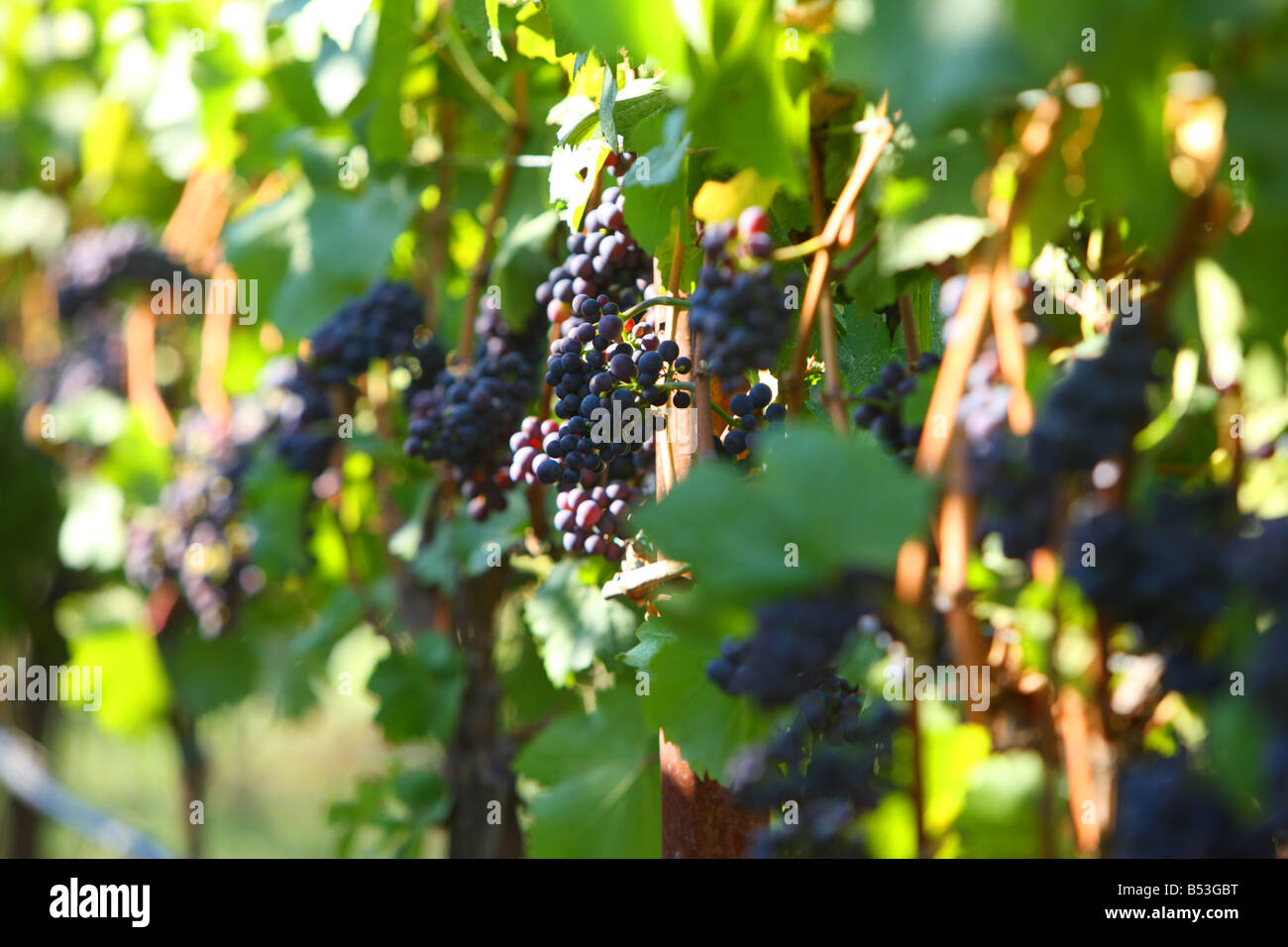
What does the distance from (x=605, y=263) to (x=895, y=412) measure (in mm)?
291

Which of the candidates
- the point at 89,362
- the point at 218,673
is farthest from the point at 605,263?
the point at 89,362

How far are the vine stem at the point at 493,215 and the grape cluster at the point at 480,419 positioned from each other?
0.25 ft

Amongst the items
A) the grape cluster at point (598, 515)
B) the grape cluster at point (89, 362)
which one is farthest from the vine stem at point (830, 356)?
the grape cluster at point (89, 362)

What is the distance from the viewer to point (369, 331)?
1173mm

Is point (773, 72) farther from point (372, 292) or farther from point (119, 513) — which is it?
point (119, 513)

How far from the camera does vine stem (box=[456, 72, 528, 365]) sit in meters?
Result: 1.12

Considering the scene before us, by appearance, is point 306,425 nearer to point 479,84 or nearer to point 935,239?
point 479,84

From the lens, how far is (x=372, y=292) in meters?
1.20

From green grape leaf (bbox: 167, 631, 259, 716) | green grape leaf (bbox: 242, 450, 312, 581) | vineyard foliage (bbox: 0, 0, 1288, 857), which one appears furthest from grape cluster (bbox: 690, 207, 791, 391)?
green grape leaf (bbox: 167, 631, 259, 716)

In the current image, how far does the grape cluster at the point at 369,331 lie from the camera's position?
1178mm

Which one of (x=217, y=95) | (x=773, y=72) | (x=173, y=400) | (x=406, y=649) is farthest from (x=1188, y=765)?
(x=173, y=400)

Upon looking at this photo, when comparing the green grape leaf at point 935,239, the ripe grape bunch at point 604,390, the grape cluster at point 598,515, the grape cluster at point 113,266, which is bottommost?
the green grape leaf at point 935,239

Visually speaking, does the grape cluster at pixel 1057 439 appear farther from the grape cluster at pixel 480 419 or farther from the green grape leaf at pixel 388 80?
the green grape leaf at pixel 388 80

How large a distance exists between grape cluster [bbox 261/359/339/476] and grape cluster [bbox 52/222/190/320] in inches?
20.0
